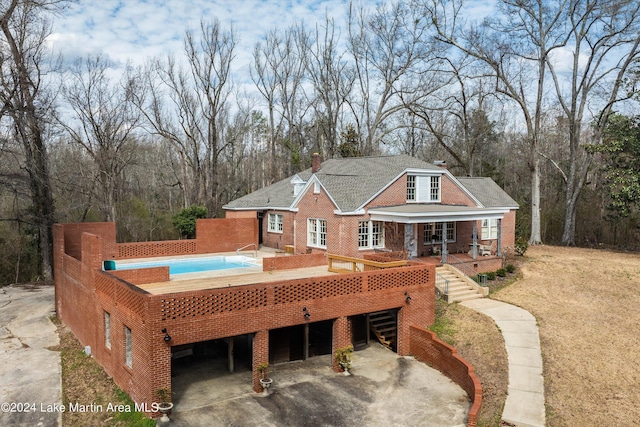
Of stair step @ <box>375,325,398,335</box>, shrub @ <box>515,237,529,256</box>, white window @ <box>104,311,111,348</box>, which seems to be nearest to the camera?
white window @ <box>104,311,111,348</box>

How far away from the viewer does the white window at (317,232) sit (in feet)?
77.4

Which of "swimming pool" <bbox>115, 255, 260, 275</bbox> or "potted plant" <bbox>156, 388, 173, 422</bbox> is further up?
"swimming pool" <bbox>115, 255, 260, 275</bbox>

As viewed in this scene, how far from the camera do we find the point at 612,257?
27.0 meters

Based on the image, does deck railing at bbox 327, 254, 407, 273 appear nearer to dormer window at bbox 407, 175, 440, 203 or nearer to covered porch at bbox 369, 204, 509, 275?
covered porch at bbox 369, 204, 509, 275

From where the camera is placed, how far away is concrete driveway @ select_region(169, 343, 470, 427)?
35.4 ft

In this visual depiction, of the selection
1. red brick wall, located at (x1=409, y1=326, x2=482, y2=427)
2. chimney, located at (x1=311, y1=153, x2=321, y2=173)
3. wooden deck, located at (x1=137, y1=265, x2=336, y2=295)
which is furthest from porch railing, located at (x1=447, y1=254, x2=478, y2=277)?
chimney, located at (x1=311, y1=153, x2=321, y2=173)

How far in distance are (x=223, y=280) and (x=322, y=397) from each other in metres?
5.72

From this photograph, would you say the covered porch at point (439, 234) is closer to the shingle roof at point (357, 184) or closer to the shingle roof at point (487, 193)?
the shingle roof at point (357, 184)

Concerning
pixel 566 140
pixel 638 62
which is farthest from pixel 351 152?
pixel 566 140

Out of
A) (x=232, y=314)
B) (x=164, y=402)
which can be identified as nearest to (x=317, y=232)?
(x=232, y=314)

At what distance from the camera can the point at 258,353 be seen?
12.4 m

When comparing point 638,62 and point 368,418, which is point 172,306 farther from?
point 638,62

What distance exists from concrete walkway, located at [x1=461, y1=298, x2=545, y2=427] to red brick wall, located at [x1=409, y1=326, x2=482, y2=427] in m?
0.74

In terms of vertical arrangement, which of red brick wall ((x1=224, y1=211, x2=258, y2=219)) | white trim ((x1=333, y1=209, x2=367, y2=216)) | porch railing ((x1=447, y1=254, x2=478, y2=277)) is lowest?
porch railing ((x1=447, y1=254, x2=478, y2=277))
